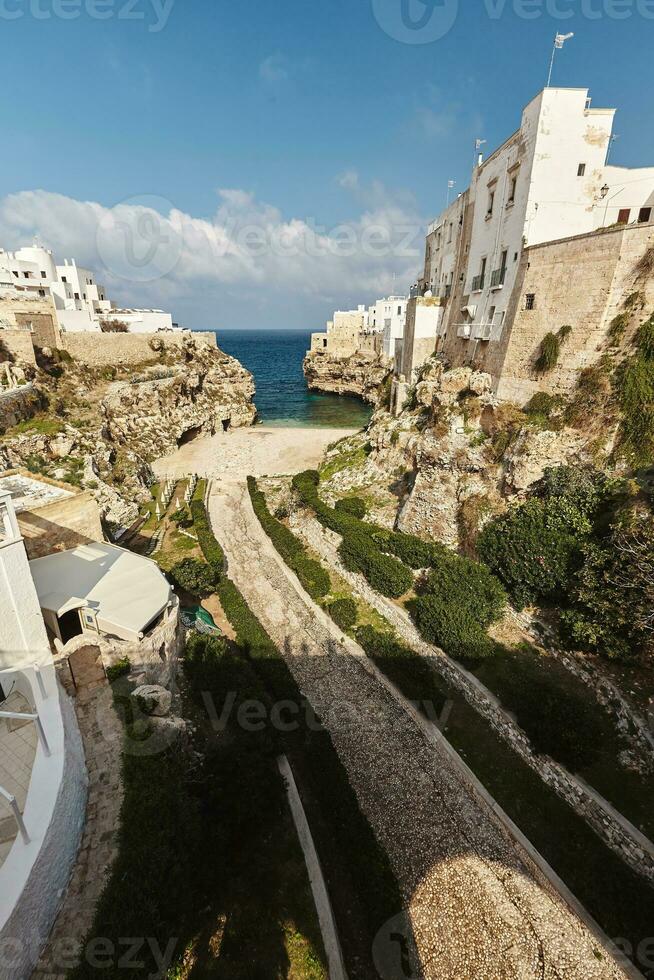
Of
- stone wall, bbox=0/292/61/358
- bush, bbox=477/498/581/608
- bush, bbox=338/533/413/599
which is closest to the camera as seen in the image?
bush, bbox=477/498/581/608

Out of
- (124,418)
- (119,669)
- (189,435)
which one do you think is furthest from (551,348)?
(189,435)

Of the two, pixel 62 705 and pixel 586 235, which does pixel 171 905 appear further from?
pixel 586 235

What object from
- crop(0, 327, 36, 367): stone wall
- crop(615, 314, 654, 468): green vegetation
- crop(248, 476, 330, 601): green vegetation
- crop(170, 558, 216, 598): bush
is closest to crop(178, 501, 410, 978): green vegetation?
crop(170, 558, 216, 598): bush

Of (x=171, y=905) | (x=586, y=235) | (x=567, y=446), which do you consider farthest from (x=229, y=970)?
(x=586, y=235)

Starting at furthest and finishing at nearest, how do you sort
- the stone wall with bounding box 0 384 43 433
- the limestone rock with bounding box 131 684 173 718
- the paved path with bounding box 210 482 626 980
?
the stone wall with bounding box 0 384 43 433 < the limestone rock with bounding box 131 684 173 718 < the paved path with bounding box 210 482 626 980

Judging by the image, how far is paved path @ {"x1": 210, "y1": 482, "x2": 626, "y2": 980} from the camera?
10531mm

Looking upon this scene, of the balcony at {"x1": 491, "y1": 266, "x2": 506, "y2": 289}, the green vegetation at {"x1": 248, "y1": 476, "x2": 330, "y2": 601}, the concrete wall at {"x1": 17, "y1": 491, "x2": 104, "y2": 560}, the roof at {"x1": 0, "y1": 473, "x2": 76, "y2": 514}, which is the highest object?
the balcony at {"x1": 491, "y1": 266, "x2": 506, "y2": 289}

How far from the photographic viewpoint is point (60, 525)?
1856 centimetres

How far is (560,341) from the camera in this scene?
2266cm

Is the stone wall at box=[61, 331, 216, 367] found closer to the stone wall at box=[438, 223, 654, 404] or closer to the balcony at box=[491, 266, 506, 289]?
the balcony at box=[491, 266, 506, 289]

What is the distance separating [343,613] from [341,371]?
7343 centimetres

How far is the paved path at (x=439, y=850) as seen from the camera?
1053cm

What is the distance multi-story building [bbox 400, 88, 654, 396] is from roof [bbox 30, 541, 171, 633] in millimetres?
23381

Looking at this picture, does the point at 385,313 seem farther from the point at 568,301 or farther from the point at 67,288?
the point at 568,301
